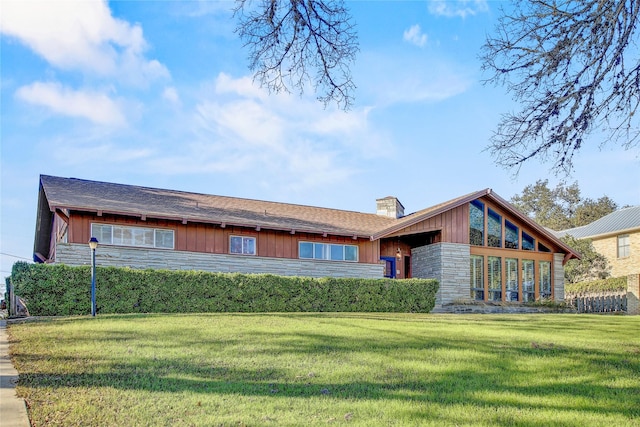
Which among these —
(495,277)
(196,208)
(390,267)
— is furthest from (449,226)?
(196,208)

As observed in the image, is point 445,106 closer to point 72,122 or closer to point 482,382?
point 482,382

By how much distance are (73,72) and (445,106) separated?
38.8ft

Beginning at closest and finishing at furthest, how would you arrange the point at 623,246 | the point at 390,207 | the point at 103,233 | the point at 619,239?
the point at 103,233
the point at 390,207
the point at 623,246
the point at 619,239

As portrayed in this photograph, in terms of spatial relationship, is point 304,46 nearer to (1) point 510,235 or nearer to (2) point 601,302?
(1) point 510,235

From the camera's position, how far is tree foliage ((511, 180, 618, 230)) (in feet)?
181

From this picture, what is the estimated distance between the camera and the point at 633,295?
28219 millimetres

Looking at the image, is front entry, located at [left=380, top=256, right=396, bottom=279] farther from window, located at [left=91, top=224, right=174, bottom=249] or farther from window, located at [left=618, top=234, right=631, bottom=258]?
window, located at [left=618, top=234, right=631, bottom=258]

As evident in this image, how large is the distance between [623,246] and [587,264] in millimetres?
2496

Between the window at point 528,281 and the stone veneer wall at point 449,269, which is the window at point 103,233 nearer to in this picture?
the stone veneer wall at point 449,269

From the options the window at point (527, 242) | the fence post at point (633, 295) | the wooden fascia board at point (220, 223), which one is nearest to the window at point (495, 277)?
the window at point (527, 242)

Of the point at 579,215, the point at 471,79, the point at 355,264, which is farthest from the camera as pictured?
the point at 579,215

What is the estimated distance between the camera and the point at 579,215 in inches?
2186

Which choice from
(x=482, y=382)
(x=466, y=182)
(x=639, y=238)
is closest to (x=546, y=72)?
(x=482, y=382)

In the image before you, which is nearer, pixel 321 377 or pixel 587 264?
pixel 321 377
